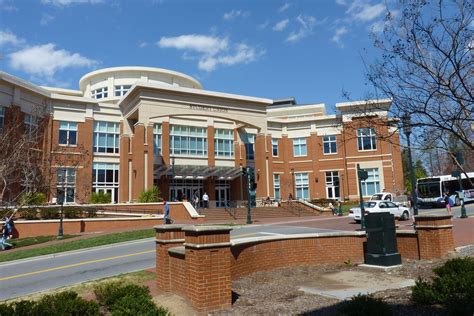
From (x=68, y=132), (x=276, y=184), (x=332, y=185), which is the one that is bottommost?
(x=332, y=185)

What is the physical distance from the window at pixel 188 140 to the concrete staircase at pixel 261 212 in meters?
9.60

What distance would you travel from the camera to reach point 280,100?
9219cm

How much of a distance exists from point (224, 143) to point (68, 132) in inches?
698

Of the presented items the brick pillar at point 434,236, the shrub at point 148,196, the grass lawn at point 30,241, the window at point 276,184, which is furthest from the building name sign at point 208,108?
the brick pillar at point 434,236

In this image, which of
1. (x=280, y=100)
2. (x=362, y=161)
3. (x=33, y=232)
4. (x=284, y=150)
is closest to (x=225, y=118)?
(x=284, y=150)

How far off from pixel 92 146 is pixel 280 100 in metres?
54.4

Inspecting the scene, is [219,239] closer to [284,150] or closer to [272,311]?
[272,311]

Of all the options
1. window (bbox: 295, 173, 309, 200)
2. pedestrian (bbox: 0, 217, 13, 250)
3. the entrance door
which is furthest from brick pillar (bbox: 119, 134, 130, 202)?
window (bbox: 295, 173, 309, 200)

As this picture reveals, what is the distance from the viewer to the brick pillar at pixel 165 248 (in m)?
8.59

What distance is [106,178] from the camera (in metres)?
46.2

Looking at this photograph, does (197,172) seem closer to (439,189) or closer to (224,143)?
(224,143)

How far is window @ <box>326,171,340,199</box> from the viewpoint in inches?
2167

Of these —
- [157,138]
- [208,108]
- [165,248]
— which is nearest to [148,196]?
[157,138]

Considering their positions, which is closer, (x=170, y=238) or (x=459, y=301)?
(x=459, y=301)
